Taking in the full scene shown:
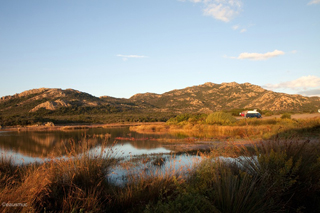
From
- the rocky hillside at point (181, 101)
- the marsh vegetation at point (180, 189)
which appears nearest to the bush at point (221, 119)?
the marsh vegetation at point (180, 189)

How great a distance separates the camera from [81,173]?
17.8 feet

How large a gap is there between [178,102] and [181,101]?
1143 millimetres

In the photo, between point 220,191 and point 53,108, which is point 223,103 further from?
point 220,191

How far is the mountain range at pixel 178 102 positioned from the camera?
66.9 meters

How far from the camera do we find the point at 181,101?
91812 millimetres

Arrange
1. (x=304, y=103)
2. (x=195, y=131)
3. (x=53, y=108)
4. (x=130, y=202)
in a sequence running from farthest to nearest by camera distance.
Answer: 1. (x=304, y=103)
2. (x=53, y=108)
3. (x=195, y=131)
4. (x=130, y=202)

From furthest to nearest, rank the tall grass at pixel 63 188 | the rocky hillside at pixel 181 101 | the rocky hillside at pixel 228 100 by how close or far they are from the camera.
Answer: the rocky hillside at pixel 228 100 → the rocky hillside at pixel 181 101 → the tall grass at pixel 63 188

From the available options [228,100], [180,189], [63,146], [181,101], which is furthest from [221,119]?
[181,101]

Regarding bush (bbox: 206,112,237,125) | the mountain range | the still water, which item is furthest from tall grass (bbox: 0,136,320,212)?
the mountain range

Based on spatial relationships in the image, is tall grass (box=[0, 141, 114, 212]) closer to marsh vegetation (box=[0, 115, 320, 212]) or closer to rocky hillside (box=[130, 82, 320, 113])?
marsh vegetation (box=[0, 115, 320, 212])

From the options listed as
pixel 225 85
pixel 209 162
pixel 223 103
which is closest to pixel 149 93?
pixel 225 85

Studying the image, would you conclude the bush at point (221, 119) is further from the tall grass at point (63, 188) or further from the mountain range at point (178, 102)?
the mountain range at point (178, 102)

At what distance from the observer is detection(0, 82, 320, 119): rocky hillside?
222 feet

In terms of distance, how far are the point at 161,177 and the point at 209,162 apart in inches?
43.7
